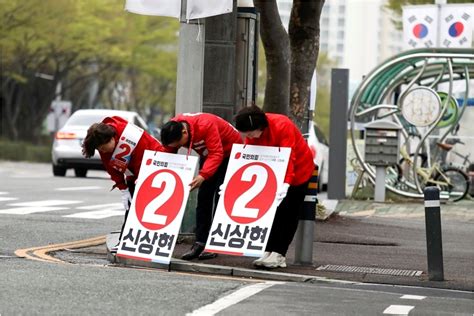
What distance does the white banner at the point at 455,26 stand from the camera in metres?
26.5

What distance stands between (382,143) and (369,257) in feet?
35.9

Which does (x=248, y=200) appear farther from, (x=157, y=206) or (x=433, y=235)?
(x=433, y=235)

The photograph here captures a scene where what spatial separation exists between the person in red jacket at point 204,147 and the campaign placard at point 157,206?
0.43ft

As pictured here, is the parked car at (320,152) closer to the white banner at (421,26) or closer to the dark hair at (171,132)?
the white banner at (421,26)

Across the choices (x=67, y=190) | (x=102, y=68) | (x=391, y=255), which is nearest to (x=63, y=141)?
(x=67, y=190)

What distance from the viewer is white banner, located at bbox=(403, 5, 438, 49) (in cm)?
2688

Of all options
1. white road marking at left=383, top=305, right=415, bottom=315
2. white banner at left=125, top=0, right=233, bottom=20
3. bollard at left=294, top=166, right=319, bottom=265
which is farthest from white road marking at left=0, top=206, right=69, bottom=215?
white road marking at left=383, top=305, right=415, bottom=315

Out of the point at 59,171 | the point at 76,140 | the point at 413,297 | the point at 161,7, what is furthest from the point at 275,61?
the point at 59,171

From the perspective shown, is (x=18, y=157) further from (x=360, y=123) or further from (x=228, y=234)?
(x=228, y=234)

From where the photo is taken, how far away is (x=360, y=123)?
26.7 metres

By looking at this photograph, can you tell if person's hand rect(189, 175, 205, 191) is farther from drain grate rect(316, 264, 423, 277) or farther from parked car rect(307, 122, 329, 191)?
parked car rect(307, 122, 329, 191)

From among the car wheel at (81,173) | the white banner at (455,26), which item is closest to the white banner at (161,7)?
the white banner at (455,26)

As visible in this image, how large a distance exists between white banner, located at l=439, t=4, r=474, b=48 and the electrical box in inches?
109

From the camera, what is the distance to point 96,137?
11.8 meters
